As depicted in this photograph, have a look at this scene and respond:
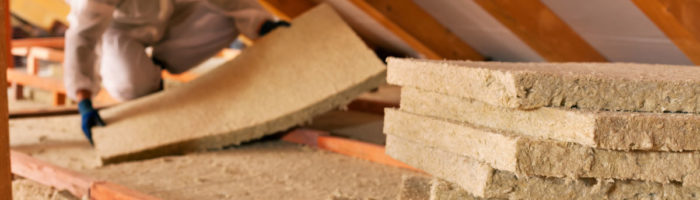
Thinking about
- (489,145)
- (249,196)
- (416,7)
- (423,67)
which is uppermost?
(416,7)

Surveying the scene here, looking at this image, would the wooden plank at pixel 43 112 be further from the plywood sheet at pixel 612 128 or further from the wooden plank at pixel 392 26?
the plywood sheet at pixel 612 128

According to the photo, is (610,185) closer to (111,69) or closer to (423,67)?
(423,67)

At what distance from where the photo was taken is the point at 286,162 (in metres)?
2.41

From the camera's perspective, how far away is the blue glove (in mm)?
2717

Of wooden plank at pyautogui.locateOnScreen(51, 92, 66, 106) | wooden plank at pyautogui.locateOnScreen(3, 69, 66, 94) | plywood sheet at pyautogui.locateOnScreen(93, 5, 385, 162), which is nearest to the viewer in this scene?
plywood sheet at pyautogui.locateOnScreen(93, 5, 385, 162)

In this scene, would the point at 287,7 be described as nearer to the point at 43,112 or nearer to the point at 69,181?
the point at 43,112

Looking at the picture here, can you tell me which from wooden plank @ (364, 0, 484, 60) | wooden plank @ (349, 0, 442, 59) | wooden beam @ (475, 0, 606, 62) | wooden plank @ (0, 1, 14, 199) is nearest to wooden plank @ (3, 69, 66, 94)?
wooden plank @ (349, 0, 442, 59)

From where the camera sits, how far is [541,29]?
8.89 ft

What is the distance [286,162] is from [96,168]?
651 mm

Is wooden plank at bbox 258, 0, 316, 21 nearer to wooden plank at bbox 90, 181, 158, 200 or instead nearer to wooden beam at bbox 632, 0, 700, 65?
wooden plank at bbox 90, 181, 158, 200

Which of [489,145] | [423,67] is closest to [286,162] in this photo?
[423,67]

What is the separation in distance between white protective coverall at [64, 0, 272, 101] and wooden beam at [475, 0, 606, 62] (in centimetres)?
115

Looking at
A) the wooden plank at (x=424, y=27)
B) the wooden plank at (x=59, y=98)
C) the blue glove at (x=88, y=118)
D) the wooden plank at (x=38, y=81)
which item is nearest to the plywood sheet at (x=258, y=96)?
the blue glove at (x=88, y=118)

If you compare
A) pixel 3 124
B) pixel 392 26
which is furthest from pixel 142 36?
pixel 3 124
